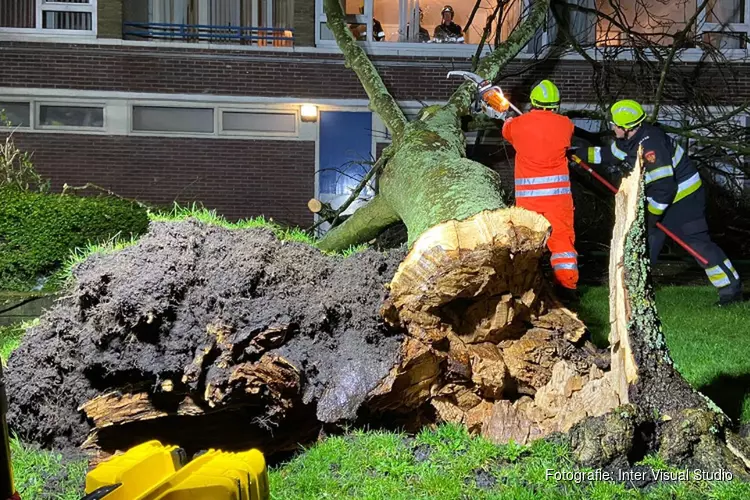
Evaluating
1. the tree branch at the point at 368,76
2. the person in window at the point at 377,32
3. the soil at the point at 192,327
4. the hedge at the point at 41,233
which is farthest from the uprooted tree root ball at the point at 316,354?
the person in window at the point at 377,32

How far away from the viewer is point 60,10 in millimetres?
12297

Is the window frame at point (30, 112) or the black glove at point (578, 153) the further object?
the window frame at point (30, 112)

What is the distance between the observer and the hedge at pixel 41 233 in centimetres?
766

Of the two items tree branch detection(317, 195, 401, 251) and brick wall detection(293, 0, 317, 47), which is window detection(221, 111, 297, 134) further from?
tree branch detection(317, 195, 401, 251)

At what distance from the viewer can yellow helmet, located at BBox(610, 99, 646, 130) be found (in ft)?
19.7

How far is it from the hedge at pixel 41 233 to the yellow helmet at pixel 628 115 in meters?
5.17

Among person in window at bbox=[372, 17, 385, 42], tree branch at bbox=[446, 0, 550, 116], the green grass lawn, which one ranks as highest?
person in window at bbox=[372, 17, 385, 42]

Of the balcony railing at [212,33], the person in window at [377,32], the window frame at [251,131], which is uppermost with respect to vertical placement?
the person in window at [377,32]

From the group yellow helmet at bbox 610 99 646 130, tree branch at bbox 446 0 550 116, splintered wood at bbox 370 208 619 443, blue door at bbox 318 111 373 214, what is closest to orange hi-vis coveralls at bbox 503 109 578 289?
yellow helmet at bbox 610 99 646 130

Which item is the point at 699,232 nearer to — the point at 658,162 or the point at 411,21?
the point at 658,162

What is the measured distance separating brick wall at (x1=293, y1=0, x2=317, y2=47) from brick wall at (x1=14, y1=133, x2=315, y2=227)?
184 cm

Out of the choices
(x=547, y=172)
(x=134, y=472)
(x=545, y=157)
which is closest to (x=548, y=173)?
(x=547, y=172)

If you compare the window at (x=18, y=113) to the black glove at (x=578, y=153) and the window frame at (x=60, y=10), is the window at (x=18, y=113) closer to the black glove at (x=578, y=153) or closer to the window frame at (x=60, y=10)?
the window frame at (x=60, y=10)

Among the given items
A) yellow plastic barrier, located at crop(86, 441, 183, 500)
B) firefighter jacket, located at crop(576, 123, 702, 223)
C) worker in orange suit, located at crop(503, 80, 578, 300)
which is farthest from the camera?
firefighter jacket, located at crop(576, 123, 702, 223)
